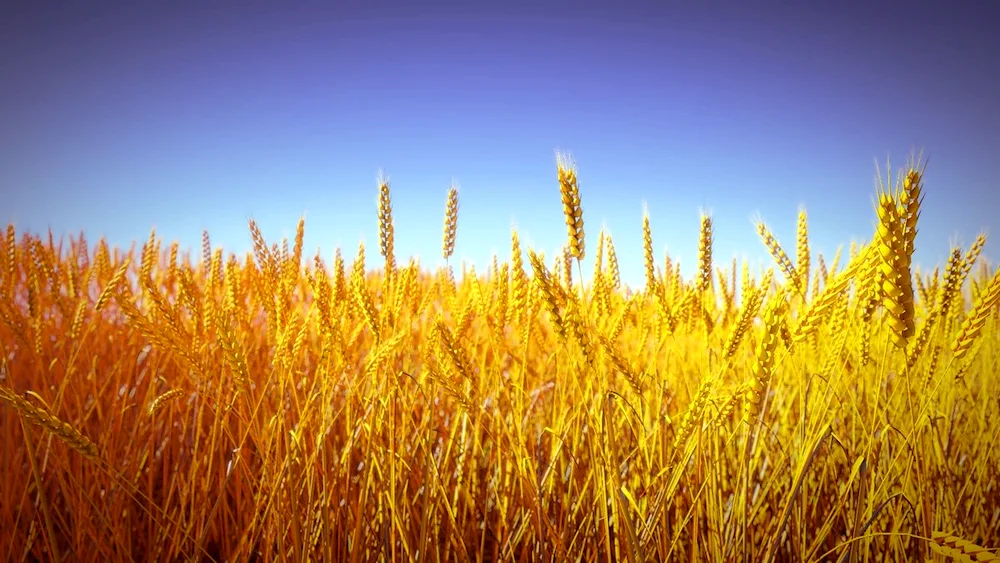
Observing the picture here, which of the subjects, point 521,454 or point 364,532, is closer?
point 521,454

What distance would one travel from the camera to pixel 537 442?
4.94 feet

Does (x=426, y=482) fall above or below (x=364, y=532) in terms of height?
above

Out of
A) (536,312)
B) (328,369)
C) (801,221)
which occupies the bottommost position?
(328,369)

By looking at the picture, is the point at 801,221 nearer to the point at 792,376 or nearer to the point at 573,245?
the point at 792,376

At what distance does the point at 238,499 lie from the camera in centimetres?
124

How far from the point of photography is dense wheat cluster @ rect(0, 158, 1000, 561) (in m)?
1.00

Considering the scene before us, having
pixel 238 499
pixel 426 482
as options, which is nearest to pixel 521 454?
pixel 426 482

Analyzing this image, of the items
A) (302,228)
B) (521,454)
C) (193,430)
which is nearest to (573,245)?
(521,454)

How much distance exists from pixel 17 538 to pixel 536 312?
173 cm

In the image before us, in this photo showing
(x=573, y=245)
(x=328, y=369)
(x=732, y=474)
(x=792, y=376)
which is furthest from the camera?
(x=792, y=376)

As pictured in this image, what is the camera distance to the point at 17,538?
1.36m

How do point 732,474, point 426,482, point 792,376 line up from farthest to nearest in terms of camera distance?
point 792,376 → point 732,474 → point 426,482

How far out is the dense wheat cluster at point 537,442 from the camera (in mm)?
997

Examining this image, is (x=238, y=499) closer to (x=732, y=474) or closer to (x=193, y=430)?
(x=193, y=430)
